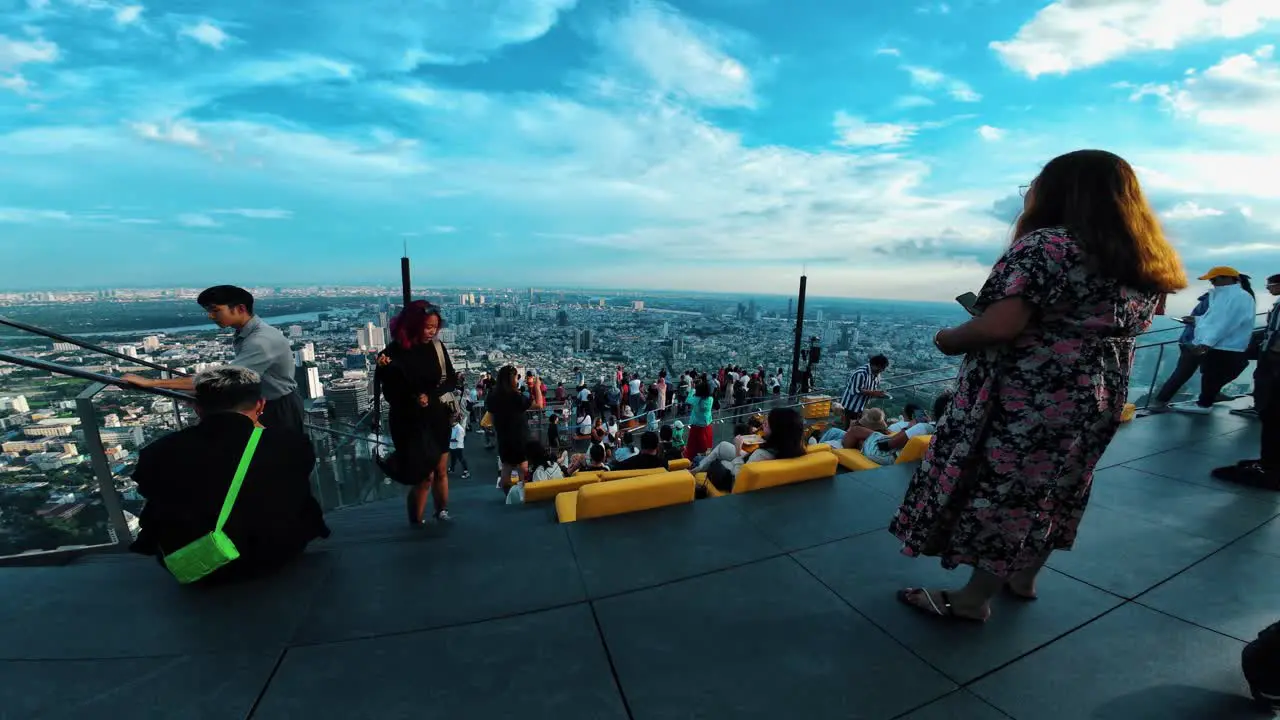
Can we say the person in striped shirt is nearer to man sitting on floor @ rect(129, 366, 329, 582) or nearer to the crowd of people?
the crowd of people

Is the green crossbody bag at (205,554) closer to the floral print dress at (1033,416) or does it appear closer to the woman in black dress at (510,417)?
the woman in black dress at (510,417)

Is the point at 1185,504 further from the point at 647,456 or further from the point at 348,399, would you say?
the point at 348,399

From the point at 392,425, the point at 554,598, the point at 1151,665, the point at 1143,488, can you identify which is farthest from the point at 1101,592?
the point at 392,425

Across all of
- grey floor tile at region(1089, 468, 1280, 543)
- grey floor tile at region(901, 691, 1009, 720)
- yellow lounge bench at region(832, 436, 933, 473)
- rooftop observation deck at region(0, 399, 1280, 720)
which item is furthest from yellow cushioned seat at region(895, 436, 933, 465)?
grey floor tile at region(901, 691, 1009, 720)

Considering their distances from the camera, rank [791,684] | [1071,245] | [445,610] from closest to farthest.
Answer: [1071,245] → [791,684] → [445,610]

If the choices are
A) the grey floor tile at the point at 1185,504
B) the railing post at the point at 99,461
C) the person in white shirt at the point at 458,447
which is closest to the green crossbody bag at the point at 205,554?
the railing post at the point at 99,461

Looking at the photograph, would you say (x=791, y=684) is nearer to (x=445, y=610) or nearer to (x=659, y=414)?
(x=445, y=610)
